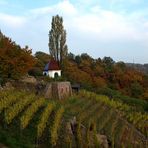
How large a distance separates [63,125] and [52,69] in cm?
2721

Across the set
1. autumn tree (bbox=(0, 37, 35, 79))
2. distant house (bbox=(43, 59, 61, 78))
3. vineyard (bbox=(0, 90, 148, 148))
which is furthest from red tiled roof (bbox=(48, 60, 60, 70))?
vineyard (bbox=(0, 90, 148, 148))

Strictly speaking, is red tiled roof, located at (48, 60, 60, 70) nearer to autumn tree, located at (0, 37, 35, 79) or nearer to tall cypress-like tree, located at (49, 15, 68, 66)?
tall cypress-like tree, located at (49, 15, 68, 66)

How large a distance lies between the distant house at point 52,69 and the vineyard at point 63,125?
1552 centimetres

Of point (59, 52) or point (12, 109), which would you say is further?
point (59, 52)

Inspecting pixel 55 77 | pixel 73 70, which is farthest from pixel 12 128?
pixel 73 70

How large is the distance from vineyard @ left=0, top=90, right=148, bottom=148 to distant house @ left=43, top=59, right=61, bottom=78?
15.5 meters

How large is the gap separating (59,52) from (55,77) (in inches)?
144

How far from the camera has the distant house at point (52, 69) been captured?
160ft

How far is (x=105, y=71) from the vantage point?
63.4 m

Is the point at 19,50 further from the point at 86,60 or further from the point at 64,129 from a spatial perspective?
the point at 86,60

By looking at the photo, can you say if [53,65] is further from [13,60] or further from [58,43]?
[13,60]

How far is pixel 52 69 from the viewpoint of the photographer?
4900 cm

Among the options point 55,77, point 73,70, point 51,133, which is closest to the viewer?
point 51,133

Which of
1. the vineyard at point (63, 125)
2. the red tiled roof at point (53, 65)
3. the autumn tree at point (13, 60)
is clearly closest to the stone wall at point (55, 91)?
the vineyard at point (63, 125)
